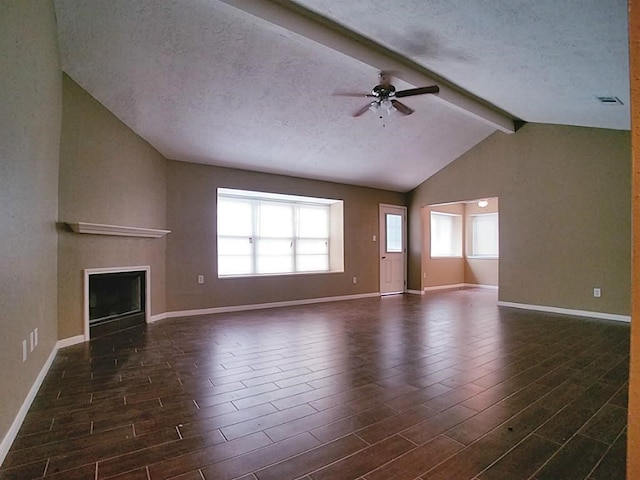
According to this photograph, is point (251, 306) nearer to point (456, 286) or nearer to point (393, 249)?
point (393, 249)

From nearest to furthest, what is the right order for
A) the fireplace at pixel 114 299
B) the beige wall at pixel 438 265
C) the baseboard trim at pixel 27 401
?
the baseboard trim at pixel 27 401
the fireplace at pixel 114 299
the beige wall at pixel 438 265

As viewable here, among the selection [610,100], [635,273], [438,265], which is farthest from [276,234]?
[635,273]

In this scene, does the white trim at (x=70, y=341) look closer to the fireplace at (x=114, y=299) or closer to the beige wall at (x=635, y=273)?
the fireplace at (x=114, y=299)

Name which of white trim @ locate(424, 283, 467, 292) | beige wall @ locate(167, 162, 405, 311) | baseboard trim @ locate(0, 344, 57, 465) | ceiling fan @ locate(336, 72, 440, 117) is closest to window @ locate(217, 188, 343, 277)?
beige wall @ locate(167, 162, 405, 311)

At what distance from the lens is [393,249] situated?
829 centimetres

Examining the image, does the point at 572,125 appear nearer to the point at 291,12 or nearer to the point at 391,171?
the point at 391,171

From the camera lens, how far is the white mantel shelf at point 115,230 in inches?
148

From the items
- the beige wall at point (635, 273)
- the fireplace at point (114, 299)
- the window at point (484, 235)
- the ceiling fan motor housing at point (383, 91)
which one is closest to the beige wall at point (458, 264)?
the window at point (484, 235)

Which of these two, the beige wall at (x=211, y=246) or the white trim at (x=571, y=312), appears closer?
the white trim at (x=571, y=312)

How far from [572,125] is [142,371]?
259 inches

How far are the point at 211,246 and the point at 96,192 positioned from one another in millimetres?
1988

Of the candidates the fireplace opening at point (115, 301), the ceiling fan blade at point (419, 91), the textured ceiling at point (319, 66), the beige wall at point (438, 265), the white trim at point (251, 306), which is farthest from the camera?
the beige wall at point (438, 265)

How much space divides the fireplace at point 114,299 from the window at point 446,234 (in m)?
6.79

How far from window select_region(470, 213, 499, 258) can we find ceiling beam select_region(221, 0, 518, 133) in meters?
5.07
